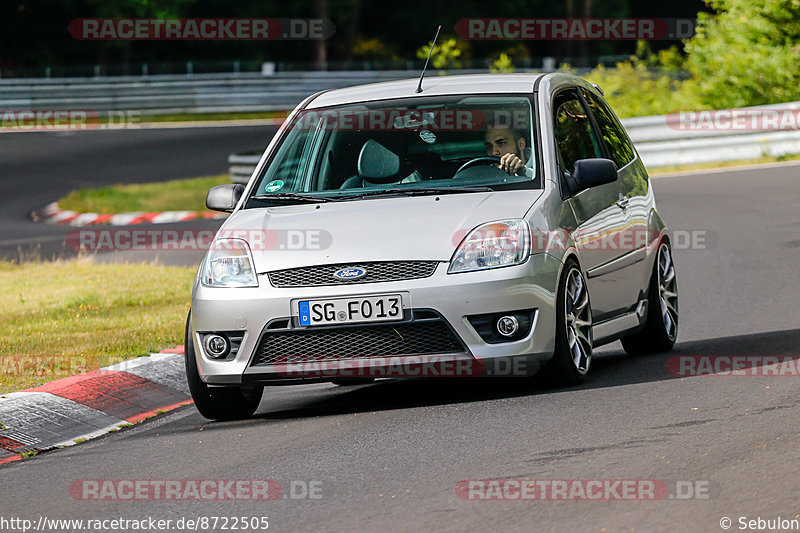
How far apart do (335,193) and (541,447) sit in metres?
2.40

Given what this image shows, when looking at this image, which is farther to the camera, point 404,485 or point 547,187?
point 547,187

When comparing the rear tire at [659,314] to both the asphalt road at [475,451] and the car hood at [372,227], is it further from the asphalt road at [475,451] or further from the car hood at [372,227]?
the car hood at [372,227]

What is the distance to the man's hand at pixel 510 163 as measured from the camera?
798cm

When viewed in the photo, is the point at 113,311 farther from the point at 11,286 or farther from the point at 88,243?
the point at 88,243

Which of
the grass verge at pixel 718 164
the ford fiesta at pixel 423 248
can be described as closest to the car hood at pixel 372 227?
the ford fiesta at pixel 423 248

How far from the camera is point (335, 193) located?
7.99 m

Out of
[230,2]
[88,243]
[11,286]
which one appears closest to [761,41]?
[88,243]

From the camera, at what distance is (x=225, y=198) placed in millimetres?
8219

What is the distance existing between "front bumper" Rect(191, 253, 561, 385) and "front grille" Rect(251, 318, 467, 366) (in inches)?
1.4

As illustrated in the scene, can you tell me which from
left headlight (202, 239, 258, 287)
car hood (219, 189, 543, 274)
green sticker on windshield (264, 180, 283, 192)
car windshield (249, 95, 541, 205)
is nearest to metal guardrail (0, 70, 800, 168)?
car windshield (249, 95, 541, 205)

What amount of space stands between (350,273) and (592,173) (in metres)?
1.60

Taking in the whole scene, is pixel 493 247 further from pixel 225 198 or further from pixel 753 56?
pixel 753 56

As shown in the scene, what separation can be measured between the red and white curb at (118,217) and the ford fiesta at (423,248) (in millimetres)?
12434

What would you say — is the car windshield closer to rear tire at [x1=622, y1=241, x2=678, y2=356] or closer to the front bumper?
the front bumper
